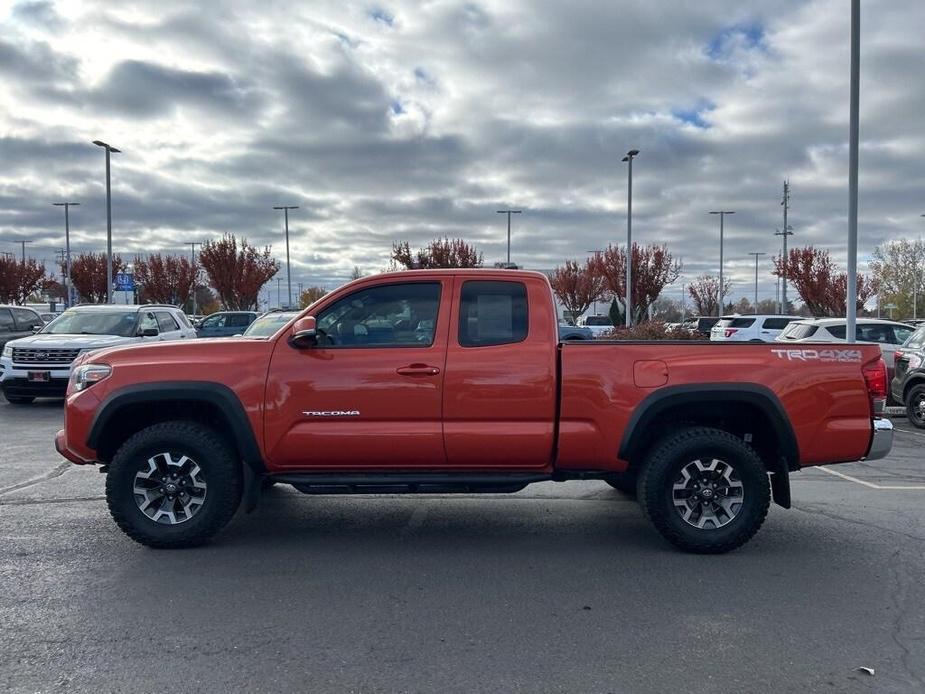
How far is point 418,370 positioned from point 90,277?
6562 centimetres

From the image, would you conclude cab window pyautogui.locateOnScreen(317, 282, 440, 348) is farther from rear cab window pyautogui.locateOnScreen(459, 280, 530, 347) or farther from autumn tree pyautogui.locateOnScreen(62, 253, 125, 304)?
autumn tree pyautogui.locateOnScreen(62, 253, 125, 304)

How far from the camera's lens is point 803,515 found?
22.1ft

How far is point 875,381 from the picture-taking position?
5637 millimetres

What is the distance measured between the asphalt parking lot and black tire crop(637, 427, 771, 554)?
0.15m

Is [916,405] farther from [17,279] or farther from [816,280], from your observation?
[17,279]

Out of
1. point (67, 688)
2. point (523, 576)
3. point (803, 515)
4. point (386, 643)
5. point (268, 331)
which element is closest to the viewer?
point (67, 688)

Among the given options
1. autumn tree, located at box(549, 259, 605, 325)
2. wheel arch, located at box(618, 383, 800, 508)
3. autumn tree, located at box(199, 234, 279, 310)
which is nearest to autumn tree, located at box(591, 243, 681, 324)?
autumn tree, located at box(549, 259, 605, 325)

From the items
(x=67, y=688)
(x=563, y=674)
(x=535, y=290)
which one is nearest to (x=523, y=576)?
(x=563, y=674)

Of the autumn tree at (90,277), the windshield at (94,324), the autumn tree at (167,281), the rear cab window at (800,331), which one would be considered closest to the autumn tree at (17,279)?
the autumn tree at (90,277)

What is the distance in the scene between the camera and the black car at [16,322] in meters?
18.1

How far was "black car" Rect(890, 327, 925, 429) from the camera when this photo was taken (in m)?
12.3

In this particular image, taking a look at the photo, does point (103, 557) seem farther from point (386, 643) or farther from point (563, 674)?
point (563, 674)

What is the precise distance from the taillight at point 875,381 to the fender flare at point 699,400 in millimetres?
653

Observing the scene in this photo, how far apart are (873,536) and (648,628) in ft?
9.14
